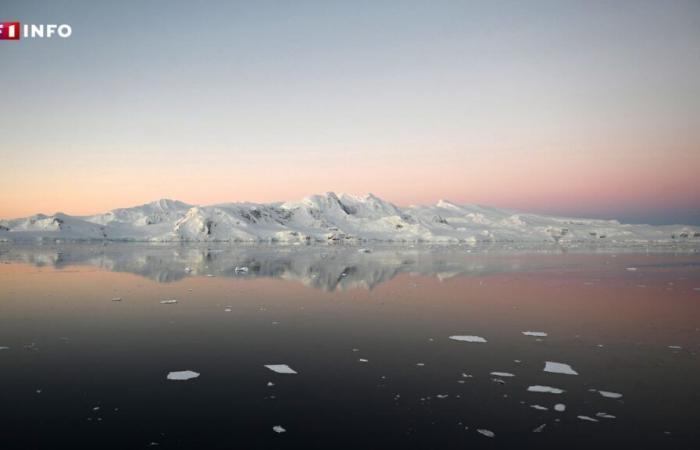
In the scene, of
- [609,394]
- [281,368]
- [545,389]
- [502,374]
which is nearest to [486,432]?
[545,389]

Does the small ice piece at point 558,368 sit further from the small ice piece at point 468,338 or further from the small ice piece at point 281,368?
the small ice piece at point 281,368

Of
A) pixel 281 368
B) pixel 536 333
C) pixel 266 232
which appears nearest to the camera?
pixel 281 368

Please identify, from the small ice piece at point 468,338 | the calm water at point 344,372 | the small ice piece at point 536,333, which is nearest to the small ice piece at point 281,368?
the calm water at point 344,372

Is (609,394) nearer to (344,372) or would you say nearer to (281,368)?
(344,372)

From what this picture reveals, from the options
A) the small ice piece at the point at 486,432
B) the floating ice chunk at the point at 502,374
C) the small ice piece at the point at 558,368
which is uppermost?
the small ice piece at the point at 486,432

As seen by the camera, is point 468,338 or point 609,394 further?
point 468,338

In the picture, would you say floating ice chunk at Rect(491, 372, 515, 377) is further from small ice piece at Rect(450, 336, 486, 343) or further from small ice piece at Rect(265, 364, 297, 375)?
small ice piece at Rect(265, 364, 297, 375)
